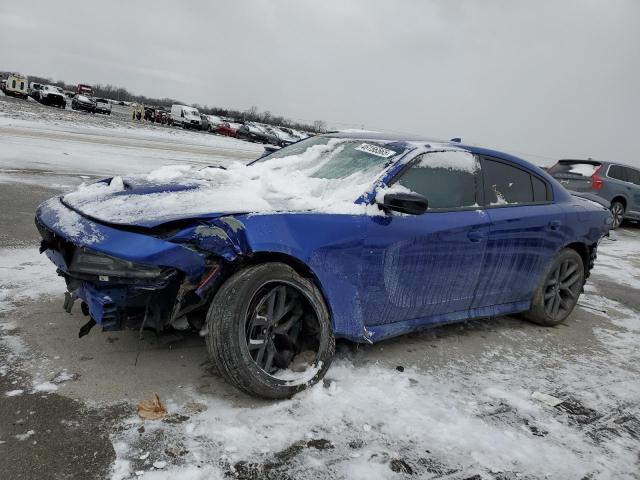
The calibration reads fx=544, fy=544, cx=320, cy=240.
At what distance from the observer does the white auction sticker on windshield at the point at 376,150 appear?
378 centimetres

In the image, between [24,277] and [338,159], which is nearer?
[338,159]

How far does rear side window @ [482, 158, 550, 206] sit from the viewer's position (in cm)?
423

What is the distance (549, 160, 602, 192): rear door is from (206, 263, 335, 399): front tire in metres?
11.0

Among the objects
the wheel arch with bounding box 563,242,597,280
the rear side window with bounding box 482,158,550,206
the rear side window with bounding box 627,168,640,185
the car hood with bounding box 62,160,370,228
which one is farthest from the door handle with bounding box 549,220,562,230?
the rear side window with bounding box 627,168,640,185

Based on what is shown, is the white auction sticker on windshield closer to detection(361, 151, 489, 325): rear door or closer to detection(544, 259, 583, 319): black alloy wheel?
detection(361, 151, 489, 325): rear door

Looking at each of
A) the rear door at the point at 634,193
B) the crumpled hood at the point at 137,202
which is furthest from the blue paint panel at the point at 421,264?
the rear door at the point at 634,193

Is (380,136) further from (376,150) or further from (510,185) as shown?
(510,185)

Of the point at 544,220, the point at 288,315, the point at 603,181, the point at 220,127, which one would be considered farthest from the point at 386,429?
the point at 220,127

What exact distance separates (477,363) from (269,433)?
6.16ft

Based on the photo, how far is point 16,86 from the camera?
156 feet

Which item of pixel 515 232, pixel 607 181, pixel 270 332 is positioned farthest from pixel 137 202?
pixel 607 181

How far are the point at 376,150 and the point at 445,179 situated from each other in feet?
1.76

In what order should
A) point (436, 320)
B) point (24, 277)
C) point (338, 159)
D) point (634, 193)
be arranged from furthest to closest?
1. point (634, 193)
2. point (24, 277)
3. point (338, 159)
4. point (436, 320)

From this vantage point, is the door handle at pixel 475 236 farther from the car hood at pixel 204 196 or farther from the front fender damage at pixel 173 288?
the front fender damage at pixel 173 288
